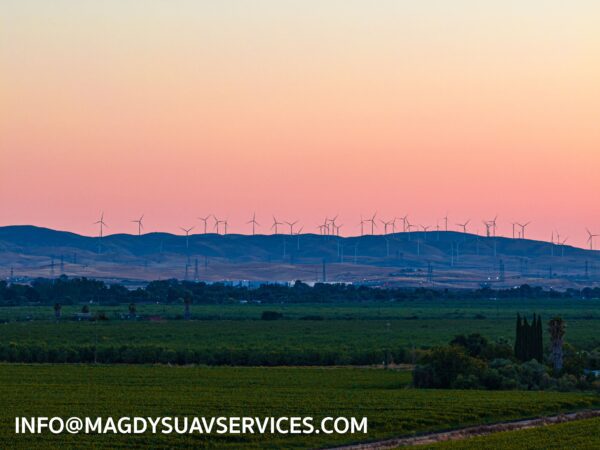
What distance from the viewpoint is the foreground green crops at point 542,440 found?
159 ft

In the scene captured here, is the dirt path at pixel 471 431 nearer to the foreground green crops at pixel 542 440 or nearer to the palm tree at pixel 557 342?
the foreground green crops at pixel 542 440

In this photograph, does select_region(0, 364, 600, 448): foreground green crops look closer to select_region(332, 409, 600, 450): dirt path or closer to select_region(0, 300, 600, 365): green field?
select_region(332, 409, 600, 450): dirt path

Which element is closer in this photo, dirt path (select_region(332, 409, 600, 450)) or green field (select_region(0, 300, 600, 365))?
dirt path (select_region(332, 409, 600, 450))

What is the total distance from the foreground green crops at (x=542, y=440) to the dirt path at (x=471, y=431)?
1.86 m

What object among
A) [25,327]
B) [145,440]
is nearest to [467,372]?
[145,440]

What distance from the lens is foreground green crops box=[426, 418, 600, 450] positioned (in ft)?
159

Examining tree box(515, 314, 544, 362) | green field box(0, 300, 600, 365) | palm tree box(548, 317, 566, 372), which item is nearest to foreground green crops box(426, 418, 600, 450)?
palm tree box(548, 317, 566, 372)

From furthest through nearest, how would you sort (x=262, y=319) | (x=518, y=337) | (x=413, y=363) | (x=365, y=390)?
(x=262, y=319) → (x=413, y=363) → (x=518, y=337) → (x=365, y=390)

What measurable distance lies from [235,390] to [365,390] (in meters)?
7.67

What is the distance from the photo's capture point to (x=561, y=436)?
169 ft

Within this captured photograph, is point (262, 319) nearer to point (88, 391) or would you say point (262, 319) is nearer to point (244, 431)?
point (88, 391)

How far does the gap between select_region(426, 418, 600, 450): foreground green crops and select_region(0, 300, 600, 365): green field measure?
163ft

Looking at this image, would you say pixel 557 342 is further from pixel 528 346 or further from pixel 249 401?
pixel 249 401

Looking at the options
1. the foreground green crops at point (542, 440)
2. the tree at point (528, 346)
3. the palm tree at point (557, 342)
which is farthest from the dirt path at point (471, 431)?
the tree at point (528, 346)
